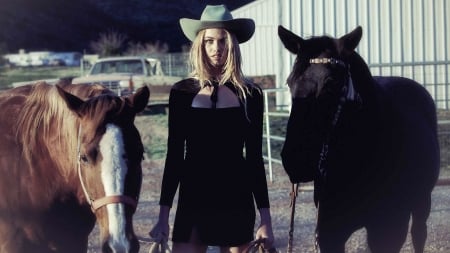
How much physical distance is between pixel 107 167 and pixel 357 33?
1431 millimetres

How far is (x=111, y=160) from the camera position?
274 centimetres

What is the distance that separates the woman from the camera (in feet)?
9.86

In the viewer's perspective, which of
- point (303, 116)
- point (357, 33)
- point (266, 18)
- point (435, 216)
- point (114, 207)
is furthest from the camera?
point (266, 18)

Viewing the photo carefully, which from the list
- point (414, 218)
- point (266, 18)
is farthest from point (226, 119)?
point (266, 18)

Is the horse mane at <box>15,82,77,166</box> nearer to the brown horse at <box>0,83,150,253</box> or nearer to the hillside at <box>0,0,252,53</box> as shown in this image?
the brown horse at <box>0,83,150,253</box>

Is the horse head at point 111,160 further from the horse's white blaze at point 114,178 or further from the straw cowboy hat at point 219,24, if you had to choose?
the straw cowboy hat at point 219,24

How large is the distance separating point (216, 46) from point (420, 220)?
2.35 m

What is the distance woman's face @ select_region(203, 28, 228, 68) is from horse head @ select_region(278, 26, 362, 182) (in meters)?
0.46

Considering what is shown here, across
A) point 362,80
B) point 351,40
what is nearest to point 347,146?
point 362,80

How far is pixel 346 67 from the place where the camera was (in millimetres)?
3426

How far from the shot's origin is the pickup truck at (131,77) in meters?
15.8

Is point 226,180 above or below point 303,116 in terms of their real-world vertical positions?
below

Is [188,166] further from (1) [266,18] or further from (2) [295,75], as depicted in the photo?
(1) [266,18]

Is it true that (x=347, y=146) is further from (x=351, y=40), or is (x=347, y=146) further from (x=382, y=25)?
(x=382, y=25)
